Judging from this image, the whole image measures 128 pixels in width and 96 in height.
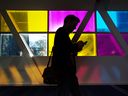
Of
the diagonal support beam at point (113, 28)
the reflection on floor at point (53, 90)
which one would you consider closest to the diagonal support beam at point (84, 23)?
the diagonal support beam at point (113, 28)

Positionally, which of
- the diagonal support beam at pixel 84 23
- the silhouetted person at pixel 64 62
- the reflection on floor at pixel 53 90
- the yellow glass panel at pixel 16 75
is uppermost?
the diagonal support beam at pixel 84 23

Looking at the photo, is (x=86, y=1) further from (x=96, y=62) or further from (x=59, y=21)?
(x=59, y=21)

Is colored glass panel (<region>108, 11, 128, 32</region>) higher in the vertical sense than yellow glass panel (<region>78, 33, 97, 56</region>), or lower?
higher

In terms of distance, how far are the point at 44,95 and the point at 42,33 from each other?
4.40 m

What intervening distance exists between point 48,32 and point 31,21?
0.83m

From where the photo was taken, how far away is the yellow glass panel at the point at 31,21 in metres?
13.2

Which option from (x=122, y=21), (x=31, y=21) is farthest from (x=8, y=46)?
(x=122, y=21)

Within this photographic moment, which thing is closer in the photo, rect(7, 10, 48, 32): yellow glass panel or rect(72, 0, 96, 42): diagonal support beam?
rect(72, 0, 96, 42): diagonal support beam

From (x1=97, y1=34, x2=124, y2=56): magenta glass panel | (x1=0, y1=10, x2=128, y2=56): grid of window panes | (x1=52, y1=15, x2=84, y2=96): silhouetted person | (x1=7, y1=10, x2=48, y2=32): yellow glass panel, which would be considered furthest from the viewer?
(x1=97, y1=34, x2=124, y2=56): magenta glass panel

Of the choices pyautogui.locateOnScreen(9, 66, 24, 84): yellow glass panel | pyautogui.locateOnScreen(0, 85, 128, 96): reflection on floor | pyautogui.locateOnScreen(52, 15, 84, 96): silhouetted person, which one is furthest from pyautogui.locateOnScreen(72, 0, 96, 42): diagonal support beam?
pyautogui.locateOnScreen(52, 15, 84, 96): silhouetted person

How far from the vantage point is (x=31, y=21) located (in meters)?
13.5

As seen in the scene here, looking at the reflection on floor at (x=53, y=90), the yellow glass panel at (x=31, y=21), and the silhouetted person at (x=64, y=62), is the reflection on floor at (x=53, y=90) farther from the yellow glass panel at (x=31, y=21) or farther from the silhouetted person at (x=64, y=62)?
the silhouetted person at (x=64, y=62)

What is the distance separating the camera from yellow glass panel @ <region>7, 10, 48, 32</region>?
13156 mm

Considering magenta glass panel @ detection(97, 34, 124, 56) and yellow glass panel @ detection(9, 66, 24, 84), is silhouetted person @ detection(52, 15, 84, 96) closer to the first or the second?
yellow glass panel @ detection(9, 66, 24, 84)
